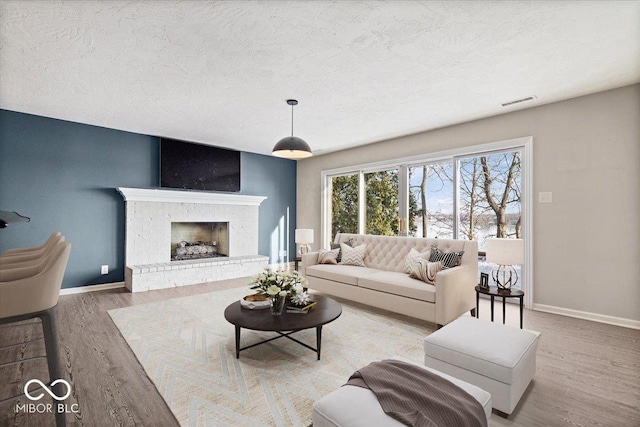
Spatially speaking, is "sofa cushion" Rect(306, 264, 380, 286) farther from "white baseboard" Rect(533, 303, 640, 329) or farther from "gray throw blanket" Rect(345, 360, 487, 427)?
"gray throw blanket" Rect(345, 360, 487, 427)

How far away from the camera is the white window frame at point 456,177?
13.0 feet

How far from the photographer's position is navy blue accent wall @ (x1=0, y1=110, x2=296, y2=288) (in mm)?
4195

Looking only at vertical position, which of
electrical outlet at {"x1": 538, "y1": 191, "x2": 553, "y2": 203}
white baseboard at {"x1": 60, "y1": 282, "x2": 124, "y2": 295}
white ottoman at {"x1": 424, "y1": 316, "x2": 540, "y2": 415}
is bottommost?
white baseboard at {"x1": 60, "y1": 282, "x2": 124, "y2": 295}

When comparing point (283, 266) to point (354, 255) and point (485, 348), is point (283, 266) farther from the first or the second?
point (485, 348)

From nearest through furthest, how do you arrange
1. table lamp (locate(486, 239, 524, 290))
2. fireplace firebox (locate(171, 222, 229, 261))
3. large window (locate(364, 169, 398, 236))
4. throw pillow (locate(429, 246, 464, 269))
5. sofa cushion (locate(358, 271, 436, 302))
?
table lamp (locate(486, 239, 524, 290))
sofa cushion (locate(358, 271, 436, 302))
throw pillow (locate(429, 246, 464, 269))
large window (locate(364, 169, 398, 236))
fireplace firebox (locate(171, 222, 229, 261))

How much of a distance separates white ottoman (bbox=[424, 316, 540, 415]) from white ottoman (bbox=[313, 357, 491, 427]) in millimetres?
429

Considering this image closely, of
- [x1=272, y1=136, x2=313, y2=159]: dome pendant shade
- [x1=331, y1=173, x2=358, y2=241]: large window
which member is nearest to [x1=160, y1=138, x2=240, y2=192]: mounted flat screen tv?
[x1=331, y1=173, x2=358, y2=241]: large window

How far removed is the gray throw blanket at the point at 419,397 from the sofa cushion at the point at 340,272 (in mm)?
2391

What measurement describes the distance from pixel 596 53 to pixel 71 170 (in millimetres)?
6659

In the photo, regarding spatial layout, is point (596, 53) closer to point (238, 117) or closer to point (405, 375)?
point (405, 375)

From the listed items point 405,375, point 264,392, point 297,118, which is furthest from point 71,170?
point 405,375

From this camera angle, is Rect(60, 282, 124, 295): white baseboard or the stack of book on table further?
Rect(60, 282, 124, 295): white baseboard

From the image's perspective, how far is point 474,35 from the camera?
7.82 ft

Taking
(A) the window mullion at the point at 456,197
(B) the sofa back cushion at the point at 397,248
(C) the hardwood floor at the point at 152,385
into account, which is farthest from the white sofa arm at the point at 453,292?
(A) the window mullion at the point at 456,197
